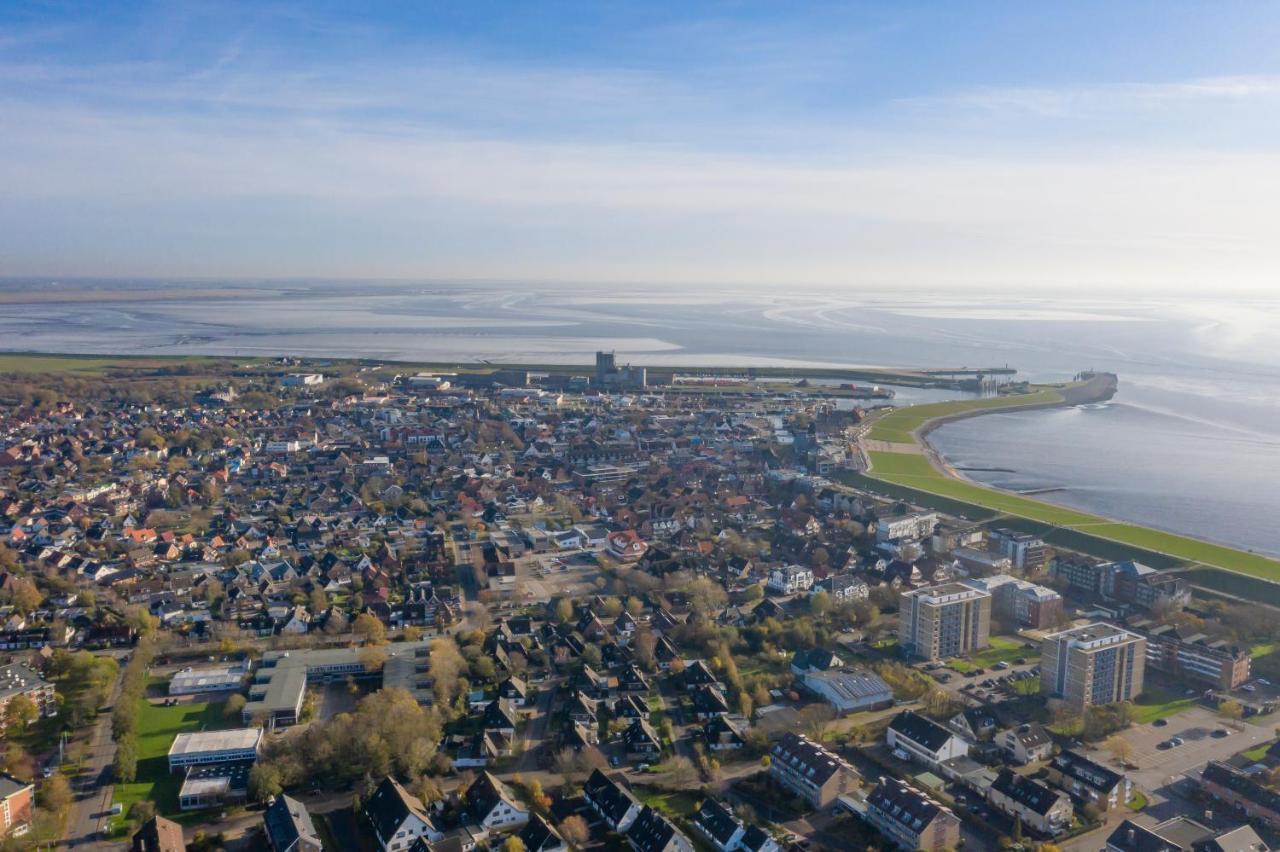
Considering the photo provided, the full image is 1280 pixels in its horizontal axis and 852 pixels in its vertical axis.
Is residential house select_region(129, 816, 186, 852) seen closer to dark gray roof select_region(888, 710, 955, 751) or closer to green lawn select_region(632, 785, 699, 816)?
green lawn select_region(632, 785, 699, 816)

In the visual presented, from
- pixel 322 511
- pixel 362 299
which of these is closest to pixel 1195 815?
pixel 322 511

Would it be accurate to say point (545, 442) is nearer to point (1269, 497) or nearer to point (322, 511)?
point (322, 511)

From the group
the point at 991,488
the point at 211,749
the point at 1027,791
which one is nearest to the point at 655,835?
the point at 1027,791

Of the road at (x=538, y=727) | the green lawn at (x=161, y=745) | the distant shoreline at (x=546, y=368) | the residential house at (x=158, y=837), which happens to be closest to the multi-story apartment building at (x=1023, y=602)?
the road at (x=538, y=727)

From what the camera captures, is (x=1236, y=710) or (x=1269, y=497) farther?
(x=1269, y=497)

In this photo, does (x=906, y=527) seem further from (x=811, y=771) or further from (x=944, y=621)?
(x=811, y=771)

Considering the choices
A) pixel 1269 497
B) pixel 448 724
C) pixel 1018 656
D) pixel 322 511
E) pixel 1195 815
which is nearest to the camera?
pixel 1195 815
